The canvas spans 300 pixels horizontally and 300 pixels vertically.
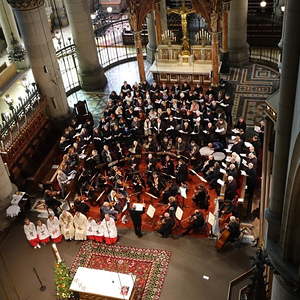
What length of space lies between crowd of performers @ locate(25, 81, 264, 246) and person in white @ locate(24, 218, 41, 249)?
0.09 feet

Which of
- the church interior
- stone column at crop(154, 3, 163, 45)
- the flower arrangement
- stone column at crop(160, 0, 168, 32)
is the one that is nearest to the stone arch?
the church interior

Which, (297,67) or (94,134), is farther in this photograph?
(94,134)

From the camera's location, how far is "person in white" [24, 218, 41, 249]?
13366 millimetres

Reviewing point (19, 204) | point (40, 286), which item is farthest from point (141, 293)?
point (19, 204)

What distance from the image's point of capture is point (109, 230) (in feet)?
43.4

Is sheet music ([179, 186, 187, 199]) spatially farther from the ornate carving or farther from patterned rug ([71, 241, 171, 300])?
the ornate carving

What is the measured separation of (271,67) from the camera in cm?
2128

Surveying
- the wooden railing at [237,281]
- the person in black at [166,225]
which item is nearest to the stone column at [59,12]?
the person in black at [166,225]

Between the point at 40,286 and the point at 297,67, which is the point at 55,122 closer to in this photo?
the point at 40,286

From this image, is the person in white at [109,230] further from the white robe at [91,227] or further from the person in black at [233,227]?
the person in black at [233,227]

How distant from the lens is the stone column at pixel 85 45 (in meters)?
19.5

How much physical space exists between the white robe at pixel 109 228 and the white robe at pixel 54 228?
4.40ft

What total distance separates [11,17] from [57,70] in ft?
21.0

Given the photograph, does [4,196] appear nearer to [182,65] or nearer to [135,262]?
[135,262]
